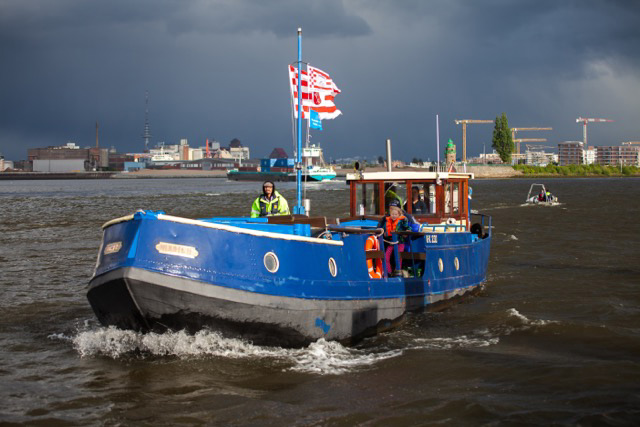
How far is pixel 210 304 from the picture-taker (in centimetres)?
969

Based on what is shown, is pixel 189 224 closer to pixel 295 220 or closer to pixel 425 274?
pixel 295 220

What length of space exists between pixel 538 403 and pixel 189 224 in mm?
4961

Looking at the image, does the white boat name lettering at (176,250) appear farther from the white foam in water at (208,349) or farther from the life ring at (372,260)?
the life ring at (372,260)

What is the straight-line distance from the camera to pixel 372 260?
1250 cm

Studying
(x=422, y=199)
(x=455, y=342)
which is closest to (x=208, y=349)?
(x=455, y=342)

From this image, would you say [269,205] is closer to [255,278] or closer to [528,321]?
[255,278]

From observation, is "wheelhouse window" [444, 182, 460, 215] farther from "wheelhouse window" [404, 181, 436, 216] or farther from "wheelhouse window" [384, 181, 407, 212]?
"wheelhouse window" [384, 181, 407, 212]

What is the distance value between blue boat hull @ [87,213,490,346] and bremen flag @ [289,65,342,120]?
207 inches

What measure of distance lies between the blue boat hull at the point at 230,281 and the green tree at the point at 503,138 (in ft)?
578

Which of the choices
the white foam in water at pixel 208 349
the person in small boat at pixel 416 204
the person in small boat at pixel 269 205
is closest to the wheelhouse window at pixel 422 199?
the person in small boat at pixel 416 204

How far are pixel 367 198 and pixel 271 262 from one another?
20.7 ft

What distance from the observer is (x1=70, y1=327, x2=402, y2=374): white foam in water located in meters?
10.1

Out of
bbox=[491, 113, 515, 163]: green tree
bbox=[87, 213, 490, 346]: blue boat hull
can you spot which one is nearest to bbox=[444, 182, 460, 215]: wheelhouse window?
bbox=[87, 213, 490, 346]: blue boat hull

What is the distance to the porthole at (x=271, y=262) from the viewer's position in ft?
32.8
